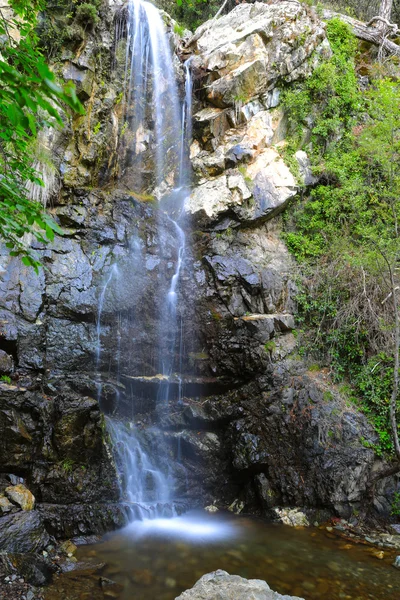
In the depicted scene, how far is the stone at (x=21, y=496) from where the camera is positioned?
17.1 feet

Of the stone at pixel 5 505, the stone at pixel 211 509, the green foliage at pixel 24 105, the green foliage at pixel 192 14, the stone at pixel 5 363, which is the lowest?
the stone at pixel 211 509

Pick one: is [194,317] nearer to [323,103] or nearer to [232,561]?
[232,561]

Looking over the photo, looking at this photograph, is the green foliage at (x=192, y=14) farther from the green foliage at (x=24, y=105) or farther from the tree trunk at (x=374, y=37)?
the green foliage at (x=24, y=105)

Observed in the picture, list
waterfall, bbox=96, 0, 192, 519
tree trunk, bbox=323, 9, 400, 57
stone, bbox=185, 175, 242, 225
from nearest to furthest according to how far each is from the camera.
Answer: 1. waterfall, bbox=96, 0, 192, 519
2. stone, bbox=185, 175, 242, 225
3. tree trunk, bbox=323, 9, 400, 57

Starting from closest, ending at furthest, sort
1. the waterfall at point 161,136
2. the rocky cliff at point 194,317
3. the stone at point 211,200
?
1. the rocky cliff at point 194,317
2. the waterfall at point 161,136
3. the stone at point 211,200

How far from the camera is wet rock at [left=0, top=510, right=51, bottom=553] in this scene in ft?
14.9

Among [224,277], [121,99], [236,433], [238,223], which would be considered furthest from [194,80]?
[236,433]

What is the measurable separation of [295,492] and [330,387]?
2227mm

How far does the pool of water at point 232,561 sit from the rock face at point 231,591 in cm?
120

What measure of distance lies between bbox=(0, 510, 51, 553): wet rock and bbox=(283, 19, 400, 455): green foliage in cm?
573

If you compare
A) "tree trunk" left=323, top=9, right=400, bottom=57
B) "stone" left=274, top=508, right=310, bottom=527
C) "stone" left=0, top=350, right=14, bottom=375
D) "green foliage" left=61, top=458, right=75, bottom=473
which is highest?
"tree trunk" left=323, top=9, right=400, bottom=57

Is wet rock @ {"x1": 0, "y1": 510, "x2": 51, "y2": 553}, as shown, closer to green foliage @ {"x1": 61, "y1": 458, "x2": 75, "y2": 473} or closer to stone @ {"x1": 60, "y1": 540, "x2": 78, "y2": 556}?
stone @ {"x1": 60, "y1": 540, "x2": 78, "y2": 556}

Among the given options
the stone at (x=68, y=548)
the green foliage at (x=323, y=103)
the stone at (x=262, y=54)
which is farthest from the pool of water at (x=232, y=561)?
the stone at (x=262, y=54)

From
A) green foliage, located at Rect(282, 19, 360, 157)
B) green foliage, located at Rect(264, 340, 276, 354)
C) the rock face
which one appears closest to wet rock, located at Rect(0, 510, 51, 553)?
the rock face
